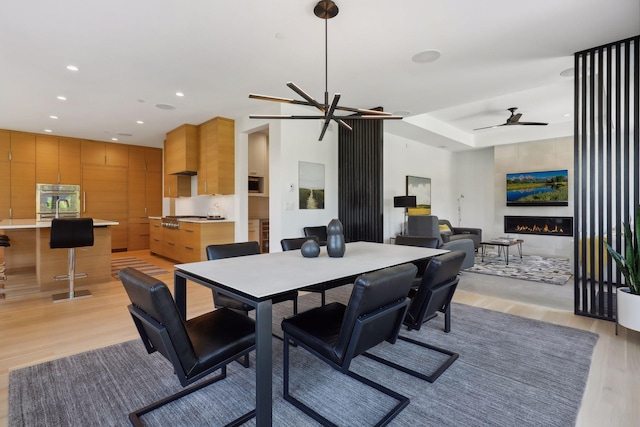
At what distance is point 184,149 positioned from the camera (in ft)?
20.7

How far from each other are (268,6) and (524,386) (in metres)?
3.21

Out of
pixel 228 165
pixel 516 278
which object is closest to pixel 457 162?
pixel 516 278

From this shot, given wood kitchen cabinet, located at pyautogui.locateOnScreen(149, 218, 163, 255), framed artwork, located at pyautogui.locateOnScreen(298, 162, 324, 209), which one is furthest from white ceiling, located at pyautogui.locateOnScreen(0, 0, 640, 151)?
wood kitchen cabinet, located at pyautogui.locateOnScreen(149, 218, 163, 255)

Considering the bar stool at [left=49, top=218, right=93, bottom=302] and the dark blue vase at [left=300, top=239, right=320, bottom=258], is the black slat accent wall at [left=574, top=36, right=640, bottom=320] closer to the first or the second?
the dark blue vase at [left=300, top=239, right=320, bottom=258]

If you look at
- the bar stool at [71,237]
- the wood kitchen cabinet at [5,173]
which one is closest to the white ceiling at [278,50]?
the wood kitchen cabinet at [5,173]

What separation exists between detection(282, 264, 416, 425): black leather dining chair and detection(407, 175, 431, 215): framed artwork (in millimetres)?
6141

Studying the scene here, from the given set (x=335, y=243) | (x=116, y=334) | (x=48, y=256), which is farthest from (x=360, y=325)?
(x=48, y=256)

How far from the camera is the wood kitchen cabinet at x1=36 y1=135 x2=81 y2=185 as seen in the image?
6980 mm

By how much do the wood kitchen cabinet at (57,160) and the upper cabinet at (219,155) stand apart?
3.59 metres

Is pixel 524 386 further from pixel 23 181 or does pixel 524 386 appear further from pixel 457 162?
pixel 23 181

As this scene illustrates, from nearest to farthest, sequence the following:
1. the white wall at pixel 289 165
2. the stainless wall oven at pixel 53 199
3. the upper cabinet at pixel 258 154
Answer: the white wall at pixel 289 165 → the stainless wall oven at pixel 53 199 → the upper cabinet at pixel 258 154

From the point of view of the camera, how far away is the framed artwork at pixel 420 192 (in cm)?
770

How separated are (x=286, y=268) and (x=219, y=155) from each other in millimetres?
4289

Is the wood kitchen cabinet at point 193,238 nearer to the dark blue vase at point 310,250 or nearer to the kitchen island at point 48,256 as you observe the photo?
the kitchen island at point 48,256
